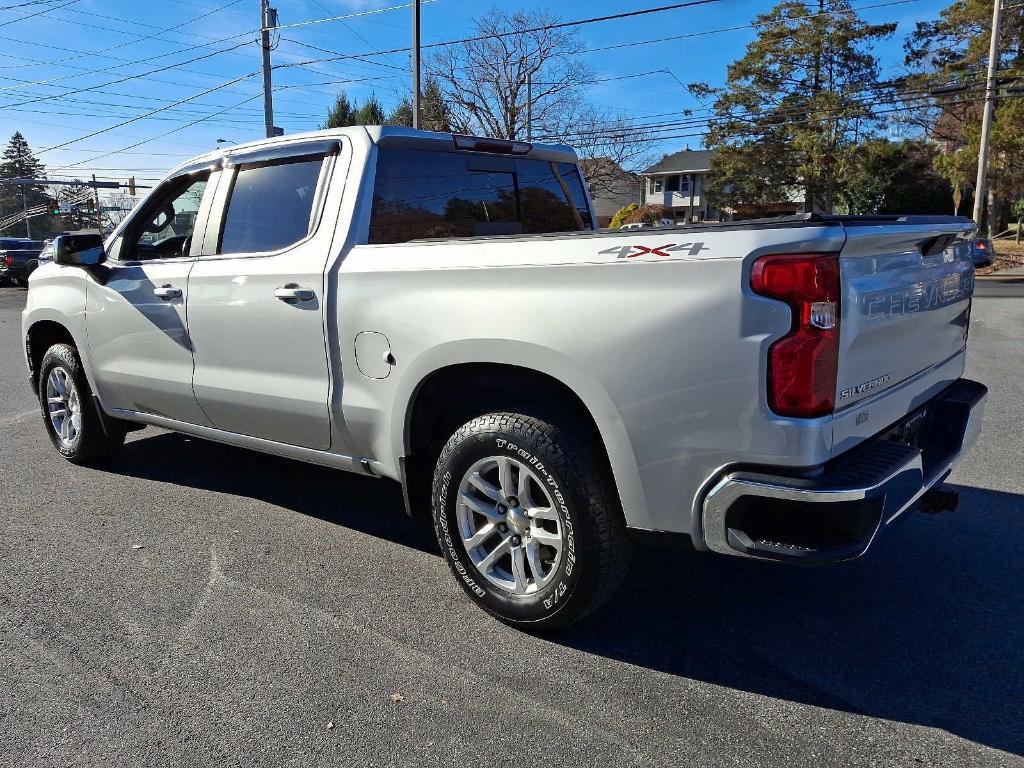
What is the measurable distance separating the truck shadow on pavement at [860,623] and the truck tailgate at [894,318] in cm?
87

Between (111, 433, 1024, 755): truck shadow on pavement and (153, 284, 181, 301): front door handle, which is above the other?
(153, 284, 181, 301): front door handle

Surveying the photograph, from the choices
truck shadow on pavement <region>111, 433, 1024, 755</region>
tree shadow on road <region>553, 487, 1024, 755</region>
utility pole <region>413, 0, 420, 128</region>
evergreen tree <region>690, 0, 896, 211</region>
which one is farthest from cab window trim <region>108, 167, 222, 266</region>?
evergreen tree <region>690, 0, 896, 211</region>

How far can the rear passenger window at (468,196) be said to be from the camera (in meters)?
3.92

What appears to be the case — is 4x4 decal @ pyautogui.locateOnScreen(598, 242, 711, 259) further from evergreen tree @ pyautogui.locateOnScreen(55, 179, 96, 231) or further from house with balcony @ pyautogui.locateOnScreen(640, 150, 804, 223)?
evergreen tree @ pyautogui.locateOnScreen(55, 179, 96, 231)

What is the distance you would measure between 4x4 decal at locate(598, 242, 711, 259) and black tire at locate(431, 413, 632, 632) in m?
0.67

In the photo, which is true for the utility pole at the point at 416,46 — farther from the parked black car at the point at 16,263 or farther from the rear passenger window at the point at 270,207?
the rear passenger window at the point at 270,207

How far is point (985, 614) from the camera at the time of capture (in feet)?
11.1

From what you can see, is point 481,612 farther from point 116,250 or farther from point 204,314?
point 116,250

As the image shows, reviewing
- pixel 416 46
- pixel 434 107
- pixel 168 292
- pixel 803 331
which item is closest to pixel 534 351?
pixel 803 331

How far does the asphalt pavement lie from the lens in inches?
103

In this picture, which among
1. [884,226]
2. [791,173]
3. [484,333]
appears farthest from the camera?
[791,173]

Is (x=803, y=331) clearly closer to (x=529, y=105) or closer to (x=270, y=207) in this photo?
(x=270, y=207)

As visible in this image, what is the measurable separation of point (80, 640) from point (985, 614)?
3568mm

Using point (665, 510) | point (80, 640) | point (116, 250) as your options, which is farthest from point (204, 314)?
point (665, 510)
